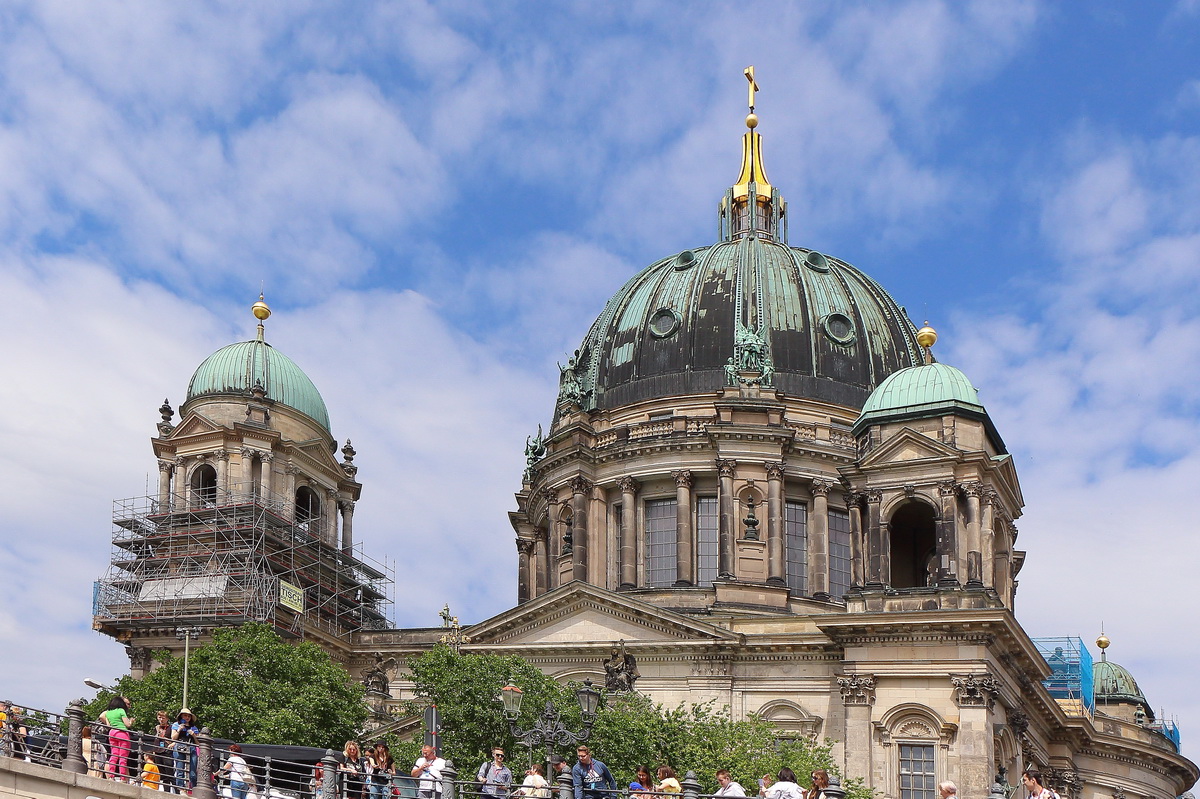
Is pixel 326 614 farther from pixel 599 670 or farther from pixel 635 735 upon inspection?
pixel 635 735

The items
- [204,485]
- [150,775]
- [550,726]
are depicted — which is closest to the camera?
[150,775]

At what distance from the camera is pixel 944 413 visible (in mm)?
64312

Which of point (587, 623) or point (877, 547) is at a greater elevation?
point (877, 547)

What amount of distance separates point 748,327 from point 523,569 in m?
15.7

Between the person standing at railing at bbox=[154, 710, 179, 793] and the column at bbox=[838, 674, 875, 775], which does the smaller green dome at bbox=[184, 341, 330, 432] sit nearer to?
the column at bbox=[838, 674, 875, 775]

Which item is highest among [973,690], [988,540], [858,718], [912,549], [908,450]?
[908,450]

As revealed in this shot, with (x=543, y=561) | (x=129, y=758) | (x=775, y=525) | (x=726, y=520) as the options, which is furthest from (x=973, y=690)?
(x=129, y=758)

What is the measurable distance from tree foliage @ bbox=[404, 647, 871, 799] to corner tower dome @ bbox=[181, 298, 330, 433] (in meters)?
26.2

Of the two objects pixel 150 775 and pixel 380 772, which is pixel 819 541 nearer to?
pixel 380 772

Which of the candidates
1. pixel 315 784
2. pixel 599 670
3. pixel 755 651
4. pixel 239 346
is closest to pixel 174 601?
pixel 239 346

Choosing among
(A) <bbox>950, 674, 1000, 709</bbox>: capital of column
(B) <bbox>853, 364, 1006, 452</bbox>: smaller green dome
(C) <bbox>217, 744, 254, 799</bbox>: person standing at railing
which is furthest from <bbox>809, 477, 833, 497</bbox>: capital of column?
(C) <bbox>217, 744, 254, 799</bbox>: person standing at railing

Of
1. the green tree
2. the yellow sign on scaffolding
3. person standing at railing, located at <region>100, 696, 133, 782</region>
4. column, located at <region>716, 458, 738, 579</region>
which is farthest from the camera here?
the yellow sign on scaffolding

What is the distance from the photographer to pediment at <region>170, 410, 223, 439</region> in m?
77.8

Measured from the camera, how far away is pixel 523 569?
3307 inches
